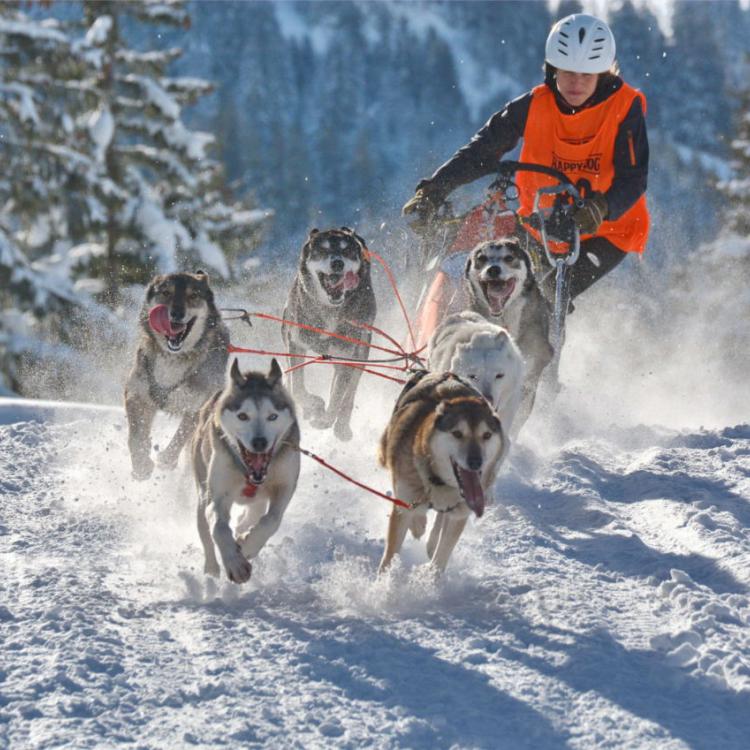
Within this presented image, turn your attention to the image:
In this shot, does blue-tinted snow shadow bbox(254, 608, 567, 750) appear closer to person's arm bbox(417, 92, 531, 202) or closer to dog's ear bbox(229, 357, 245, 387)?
dog's ear bbox(229, 357, 245, 387)

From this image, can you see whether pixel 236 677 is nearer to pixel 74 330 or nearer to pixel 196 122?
pixel 74 330

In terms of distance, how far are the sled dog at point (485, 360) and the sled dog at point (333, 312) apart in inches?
56.2

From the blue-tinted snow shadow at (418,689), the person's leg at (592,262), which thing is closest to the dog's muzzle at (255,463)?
the blue-tinted snow shadow at (418,689)

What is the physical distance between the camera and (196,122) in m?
60.4

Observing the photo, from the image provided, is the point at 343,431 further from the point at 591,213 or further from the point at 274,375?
the point at 274,375

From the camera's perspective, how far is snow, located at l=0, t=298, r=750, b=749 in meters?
2.48

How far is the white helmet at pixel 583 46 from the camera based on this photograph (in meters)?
5.13

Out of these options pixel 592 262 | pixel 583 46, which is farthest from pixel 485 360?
pixel 583 46

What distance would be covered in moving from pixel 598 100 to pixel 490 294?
4.28 feet

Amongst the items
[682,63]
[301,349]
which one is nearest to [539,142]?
[301,349]

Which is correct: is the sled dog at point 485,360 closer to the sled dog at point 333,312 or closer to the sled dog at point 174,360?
the sled dog at point 174,360

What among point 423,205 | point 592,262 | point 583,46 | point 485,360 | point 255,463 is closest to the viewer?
point 255,463

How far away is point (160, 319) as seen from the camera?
4613 millimetres

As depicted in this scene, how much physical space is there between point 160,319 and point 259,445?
4.87 ft
